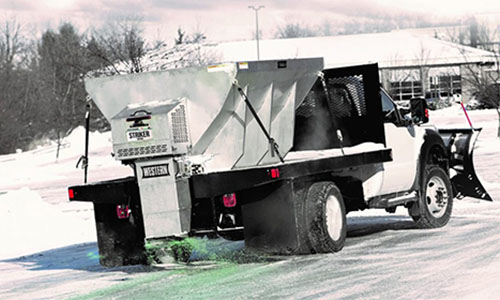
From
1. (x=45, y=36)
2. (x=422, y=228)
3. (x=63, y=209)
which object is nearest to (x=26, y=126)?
(x=45, y=36)

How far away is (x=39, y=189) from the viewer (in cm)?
3127

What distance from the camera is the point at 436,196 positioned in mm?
12945

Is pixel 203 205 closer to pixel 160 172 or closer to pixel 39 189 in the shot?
pixel 160 172

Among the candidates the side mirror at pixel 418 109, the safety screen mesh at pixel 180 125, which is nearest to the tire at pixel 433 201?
the side mirror at pixel 418 109

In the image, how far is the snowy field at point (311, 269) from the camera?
8.39 metres

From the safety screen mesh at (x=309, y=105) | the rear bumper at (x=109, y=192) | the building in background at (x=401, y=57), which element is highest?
the building in background at (x=401, y=57)

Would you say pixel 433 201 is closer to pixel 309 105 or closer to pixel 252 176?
pixel 309 105

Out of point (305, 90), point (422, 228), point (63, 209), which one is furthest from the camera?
point (63, 209)

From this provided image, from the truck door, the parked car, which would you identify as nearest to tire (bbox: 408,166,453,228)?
the truck door

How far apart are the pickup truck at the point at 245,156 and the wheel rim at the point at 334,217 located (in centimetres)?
1

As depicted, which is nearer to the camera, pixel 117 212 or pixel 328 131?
pixel 117 212

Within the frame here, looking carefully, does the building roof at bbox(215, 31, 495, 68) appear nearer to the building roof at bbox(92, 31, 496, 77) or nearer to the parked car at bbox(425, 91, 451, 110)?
the building roof at bbox(92, 31, 496, 77)

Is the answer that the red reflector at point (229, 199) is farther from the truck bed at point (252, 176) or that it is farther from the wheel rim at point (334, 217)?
the wheel rim at point (334, 217)

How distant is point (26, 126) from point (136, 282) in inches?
2215
